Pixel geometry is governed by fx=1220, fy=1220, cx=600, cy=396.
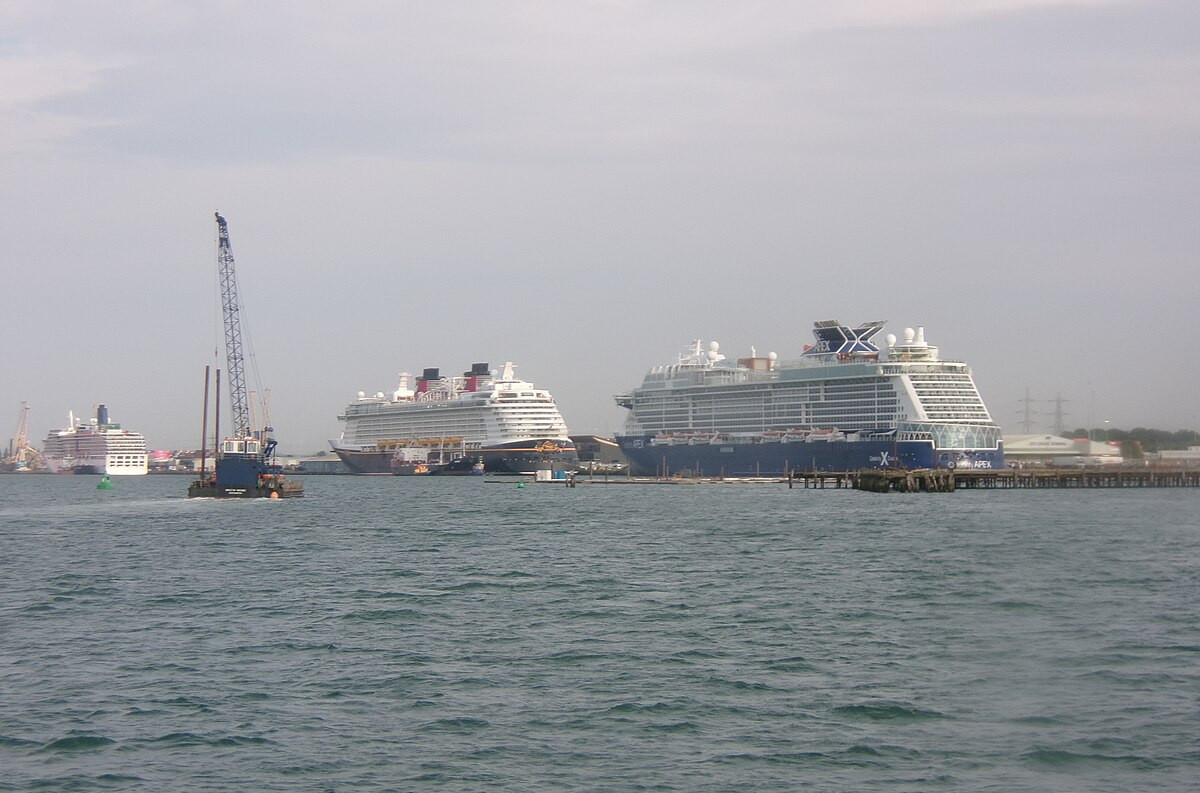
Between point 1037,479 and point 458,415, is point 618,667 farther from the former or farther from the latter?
point 458,415

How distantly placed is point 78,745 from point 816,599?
18.8 m

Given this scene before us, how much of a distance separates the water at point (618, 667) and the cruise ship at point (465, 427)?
394ft

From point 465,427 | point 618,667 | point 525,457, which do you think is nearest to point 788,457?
point 525,457

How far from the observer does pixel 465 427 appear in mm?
175000

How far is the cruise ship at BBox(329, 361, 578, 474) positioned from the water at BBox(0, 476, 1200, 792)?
120234 mm

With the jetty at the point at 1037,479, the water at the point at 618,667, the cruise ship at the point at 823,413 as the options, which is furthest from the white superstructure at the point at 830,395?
the water at the point at 618,667

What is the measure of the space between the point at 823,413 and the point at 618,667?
104 metres

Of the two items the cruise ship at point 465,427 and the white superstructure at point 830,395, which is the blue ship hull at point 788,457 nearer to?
the white superstructure at point 830,395

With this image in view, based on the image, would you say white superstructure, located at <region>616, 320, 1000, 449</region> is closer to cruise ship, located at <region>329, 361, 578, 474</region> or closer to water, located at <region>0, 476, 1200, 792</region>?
cruise ship, located at <region>329, 361, 578, 474</region>

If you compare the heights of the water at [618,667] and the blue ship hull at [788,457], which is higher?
the blue ship hull at [788,457]

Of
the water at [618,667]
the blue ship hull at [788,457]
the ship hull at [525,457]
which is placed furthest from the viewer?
the ship hull at [525,457]

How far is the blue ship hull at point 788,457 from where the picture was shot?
114062 mm

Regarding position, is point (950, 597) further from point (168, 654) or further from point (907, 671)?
point (168, 654)

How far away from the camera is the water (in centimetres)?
1700
